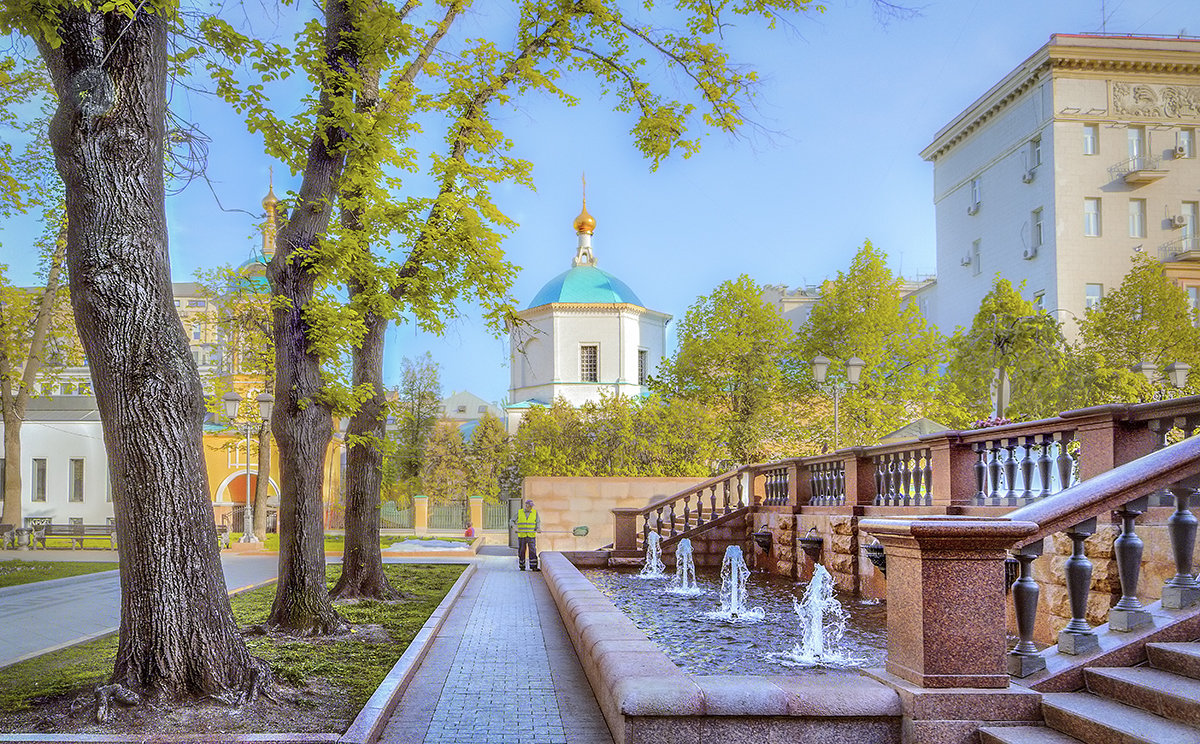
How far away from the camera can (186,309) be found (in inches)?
2184

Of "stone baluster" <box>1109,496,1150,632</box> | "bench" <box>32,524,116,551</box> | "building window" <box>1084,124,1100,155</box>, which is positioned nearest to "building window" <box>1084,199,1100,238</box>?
"building window" <box>1084,124,1100,155</box>

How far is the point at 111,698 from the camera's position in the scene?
6215mm

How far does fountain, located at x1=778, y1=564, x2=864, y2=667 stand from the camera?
8.06 m

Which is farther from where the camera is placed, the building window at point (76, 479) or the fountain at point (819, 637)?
the building window at point (76, 479)

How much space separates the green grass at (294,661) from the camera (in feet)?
23.9

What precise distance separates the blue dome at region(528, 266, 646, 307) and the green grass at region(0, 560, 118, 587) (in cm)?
3380

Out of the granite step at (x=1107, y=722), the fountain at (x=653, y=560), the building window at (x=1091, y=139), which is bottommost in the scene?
the fountain at (x=653, y=560)

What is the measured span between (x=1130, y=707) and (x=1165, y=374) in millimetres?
33334

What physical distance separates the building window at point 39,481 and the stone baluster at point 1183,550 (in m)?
→ 53.5

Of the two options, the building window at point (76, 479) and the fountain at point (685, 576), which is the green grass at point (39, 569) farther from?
the building window at point (76, 479)

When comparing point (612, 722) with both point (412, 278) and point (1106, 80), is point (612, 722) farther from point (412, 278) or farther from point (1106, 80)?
point (1106, 80)

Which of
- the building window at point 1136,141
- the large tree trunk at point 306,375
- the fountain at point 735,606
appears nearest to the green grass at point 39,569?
the large tree trunk at point 306,375

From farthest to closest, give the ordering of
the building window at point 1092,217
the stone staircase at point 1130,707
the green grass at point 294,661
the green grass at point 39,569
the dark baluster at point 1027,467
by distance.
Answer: the building window at point 1092,217, the green grass at point 39,569, the dark baluster at point 1027,467, the green grass at point 294,661, the stone staircase at point 1130,707

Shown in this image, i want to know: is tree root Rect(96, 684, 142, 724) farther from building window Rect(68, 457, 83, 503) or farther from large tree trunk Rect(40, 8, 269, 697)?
building window Rect(68, 457, 83, 503)
